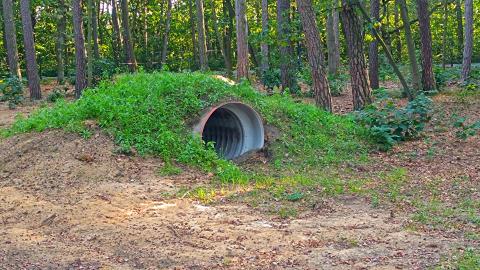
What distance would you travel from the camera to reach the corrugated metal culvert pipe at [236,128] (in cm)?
994

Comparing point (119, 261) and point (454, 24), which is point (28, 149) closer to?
point (119, 261)

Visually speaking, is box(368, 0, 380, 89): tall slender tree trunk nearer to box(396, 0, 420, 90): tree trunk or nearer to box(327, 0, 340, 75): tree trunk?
box(396, 0, 420, 90): tree trunk

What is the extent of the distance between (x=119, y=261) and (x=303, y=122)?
6.36 meters

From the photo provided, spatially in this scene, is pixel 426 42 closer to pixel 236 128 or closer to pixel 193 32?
pixel 236 128

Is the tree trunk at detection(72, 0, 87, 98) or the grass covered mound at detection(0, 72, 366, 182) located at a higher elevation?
the tree trunk at detection(72, 0, 87, 98)

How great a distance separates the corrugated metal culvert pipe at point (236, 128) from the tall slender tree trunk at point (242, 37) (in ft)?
22.7

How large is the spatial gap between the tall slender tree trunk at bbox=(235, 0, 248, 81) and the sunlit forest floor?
907 cm

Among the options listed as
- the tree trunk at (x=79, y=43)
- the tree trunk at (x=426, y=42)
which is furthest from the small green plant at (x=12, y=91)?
the tree trunk at (x=426, y=42)

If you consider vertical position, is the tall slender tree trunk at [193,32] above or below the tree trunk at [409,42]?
above

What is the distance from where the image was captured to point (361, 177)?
8.82 m

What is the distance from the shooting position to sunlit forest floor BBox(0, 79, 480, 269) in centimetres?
533


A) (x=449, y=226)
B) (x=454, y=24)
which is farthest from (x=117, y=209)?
(x=454, y=24)

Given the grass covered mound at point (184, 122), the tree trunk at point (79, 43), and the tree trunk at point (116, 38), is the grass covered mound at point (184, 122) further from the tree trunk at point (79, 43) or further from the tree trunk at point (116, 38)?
the tree trunk at point (116, 38)

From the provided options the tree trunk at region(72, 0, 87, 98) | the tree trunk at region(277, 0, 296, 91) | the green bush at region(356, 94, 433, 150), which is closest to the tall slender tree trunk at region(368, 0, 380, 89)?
the tree trunk at region(277, 0, 296, 91)
